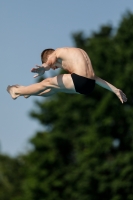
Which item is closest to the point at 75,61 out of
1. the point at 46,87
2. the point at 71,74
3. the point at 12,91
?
the point at 71,74

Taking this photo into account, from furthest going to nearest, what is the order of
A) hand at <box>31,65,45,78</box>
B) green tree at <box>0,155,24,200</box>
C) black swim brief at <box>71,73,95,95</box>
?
green tree at <box>0,155,24,200</box> < black swim brief at <box>71,73,95,95</box> < hand at <box>31,65,45,78</box>

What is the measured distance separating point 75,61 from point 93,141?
116ft

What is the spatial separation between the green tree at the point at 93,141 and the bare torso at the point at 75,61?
106ft

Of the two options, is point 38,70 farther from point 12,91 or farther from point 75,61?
point 12,91

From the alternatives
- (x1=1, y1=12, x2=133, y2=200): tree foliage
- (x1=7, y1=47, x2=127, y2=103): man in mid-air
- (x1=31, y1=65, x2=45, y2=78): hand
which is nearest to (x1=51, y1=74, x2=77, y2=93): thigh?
(x1=7, y1=47, x2=127, y2=103): man in mid-air

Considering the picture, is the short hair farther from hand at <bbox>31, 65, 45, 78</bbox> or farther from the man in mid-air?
hand at <bbox>31, 65, 45, 78</bbox>

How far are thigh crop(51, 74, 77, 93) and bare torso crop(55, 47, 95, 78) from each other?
199 millimetres

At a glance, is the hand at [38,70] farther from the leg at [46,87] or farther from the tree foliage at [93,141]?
the tree foliage at [93,141]

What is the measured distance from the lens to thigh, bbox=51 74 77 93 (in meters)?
14.8

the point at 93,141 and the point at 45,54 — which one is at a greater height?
the point at 45,54

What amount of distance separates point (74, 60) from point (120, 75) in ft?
117

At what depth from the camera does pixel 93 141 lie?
4991 cm

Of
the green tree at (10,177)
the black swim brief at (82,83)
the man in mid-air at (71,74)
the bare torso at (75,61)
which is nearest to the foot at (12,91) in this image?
the man in mid-air at (71,74)

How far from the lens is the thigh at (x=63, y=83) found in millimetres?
14766
